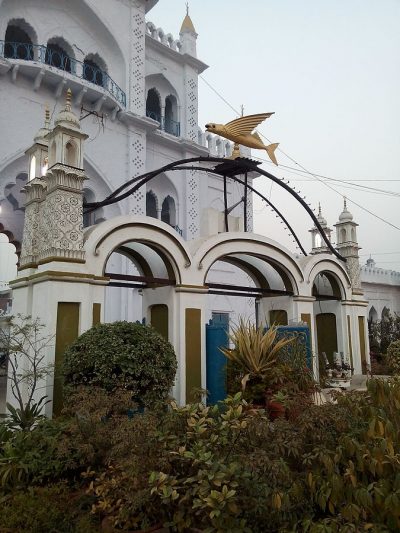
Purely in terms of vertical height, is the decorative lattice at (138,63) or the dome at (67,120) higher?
the decorative lattice at (138,63)

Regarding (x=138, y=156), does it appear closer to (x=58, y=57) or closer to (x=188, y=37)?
(x=58, y=57)

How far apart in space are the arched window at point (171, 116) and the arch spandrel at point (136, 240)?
33.7ft

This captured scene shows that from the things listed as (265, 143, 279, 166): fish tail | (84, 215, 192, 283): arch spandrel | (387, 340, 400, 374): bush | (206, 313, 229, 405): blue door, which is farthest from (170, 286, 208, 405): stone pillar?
(387, 340, 400, 374): bush

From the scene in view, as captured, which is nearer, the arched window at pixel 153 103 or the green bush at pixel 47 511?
the green bush at pixel 47 511

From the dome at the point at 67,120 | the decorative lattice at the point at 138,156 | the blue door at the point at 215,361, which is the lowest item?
the blue door at the point at 215,361

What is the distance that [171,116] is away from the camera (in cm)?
1884

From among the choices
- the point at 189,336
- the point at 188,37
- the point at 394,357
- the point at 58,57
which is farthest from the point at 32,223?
the point at 188,37

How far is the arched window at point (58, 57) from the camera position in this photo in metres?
14.6

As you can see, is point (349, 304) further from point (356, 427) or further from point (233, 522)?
point (233, 522)

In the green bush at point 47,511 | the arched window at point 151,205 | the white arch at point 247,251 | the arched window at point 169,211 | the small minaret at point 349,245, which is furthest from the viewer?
the arched window at point 169,211

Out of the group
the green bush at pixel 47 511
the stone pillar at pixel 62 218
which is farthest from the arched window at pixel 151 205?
the green bush at pixel 47 511

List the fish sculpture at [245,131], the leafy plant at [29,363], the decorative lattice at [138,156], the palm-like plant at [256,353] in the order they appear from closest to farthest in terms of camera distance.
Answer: the leafy plant at [29,363] → the palm-like plant at [256,353] → the fish sculpture at [245,131] → the decorative lattice at [138,156]

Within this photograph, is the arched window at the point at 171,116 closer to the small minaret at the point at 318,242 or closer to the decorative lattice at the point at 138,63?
the decorative lattice at the point at 138,63

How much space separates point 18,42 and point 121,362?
39.8 feet
